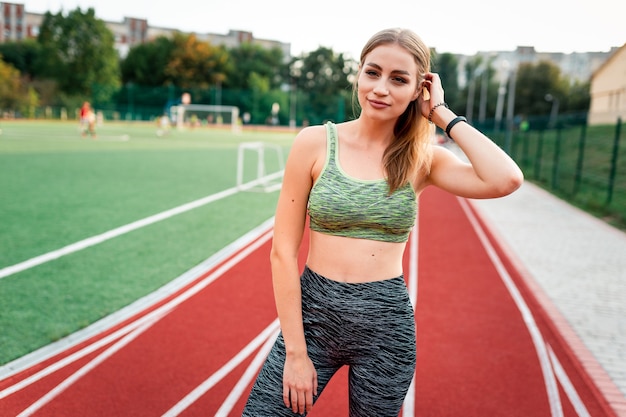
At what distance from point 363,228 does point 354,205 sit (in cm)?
10

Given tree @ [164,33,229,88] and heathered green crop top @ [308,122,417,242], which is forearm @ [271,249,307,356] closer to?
heathered green crop top @ [308,122,417,242]

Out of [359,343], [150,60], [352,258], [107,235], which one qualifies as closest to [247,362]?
[359,343]

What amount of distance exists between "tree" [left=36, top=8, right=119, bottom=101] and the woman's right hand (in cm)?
6798

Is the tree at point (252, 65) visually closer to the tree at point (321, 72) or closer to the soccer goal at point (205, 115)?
the tree at point (321, 72)

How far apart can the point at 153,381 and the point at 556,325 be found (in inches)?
153

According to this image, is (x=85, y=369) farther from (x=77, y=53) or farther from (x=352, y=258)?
(x=77, y=53)

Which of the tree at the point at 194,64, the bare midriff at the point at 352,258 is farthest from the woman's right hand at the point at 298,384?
the tree at the point at 194,64

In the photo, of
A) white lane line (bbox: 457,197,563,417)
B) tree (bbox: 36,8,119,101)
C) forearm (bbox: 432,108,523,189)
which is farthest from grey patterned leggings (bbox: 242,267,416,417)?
tree (bbox: 36,8,119,101)

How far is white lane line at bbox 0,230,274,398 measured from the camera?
3.84 m

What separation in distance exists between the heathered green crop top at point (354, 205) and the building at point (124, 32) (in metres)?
90.0

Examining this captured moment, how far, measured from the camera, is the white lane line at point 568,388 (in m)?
3.96

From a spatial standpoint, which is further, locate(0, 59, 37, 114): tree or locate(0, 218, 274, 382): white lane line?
Result: locate(0, 59, 37, 114): tree

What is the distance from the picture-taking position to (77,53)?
221 feet

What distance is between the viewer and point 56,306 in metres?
5.27
